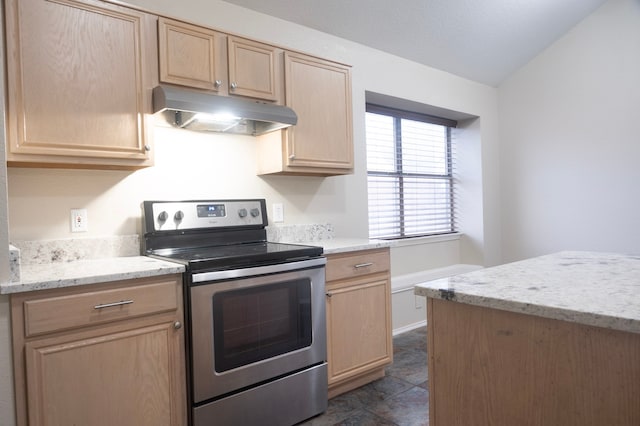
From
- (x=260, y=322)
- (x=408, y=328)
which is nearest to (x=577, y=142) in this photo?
(x=408, y=328)

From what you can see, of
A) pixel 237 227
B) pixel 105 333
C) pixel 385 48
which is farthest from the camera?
pixel 385 48

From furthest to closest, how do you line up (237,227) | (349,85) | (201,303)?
(349,85) → (237,227) → (201,303)

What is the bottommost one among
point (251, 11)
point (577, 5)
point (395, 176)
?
point (395, 176)

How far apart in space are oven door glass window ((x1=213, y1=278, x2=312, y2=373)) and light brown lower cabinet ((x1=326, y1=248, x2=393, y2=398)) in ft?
0.79

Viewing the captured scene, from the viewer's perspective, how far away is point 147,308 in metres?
1.66

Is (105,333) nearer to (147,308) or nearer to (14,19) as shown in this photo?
(147,308)

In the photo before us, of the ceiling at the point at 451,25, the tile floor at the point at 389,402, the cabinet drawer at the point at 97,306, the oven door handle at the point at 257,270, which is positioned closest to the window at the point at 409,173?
the ceiling at the point at 451,25

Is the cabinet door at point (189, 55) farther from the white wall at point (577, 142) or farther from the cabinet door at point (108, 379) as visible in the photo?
the white wall at point (577, 142)

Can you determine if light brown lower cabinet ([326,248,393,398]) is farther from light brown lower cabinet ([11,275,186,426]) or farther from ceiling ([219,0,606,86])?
ceiling ([219,0,606,86])

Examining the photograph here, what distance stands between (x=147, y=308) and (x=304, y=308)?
0.78 m

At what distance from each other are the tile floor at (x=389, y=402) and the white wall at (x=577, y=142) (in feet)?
7.10

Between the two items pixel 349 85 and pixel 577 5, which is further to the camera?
pixel 577 5

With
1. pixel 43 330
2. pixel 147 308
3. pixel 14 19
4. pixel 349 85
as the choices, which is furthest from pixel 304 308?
pixel 14 19

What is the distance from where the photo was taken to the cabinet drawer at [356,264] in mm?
2332
